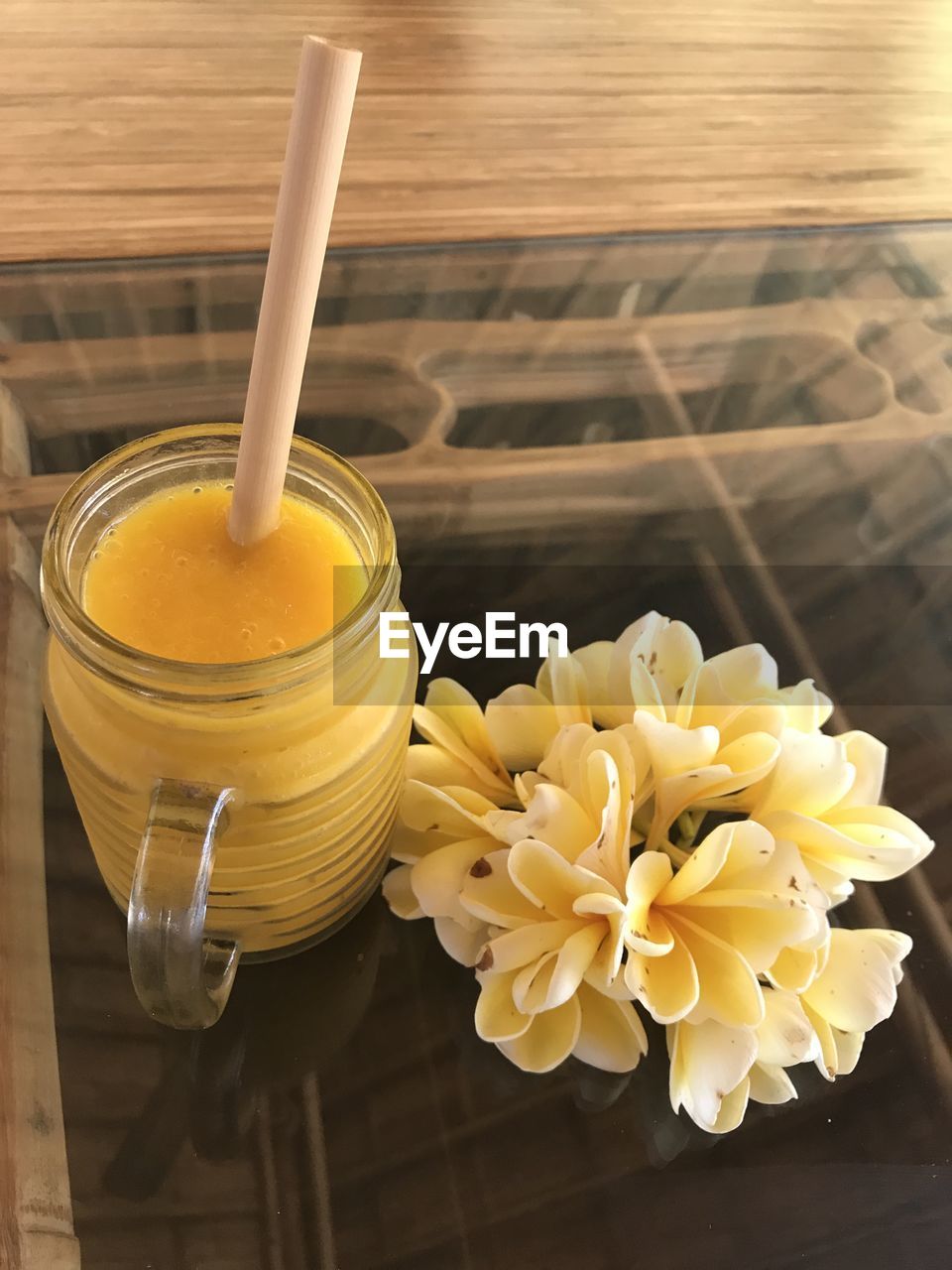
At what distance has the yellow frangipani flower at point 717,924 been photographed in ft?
1.12

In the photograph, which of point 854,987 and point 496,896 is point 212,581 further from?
point 854,987

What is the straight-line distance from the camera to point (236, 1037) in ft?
1.28

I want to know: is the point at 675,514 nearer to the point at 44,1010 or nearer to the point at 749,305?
the point at 749,305

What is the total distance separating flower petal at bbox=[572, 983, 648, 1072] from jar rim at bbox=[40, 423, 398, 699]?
15 centimetres

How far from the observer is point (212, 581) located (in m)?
0.34

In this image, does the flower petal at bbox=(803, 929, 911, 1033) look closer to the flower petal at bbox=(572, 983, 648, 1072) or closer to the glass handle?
the flower petal at bbox=(572, 983, 648, 1072)

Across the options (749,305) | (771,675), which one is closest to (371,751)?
(771,675)

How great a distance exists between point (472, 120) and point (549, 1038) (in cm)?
55

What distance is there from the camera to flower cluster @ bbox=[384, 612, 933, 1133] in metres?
0.35

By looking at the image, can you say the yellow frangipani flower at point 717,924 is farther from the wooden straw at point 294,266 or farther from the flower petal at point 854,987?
the wooden straw at point 294,266

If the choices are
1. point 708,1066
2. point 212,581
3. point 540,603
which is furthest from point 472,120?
point 708,1066

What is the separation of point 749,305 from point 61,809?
0.44m

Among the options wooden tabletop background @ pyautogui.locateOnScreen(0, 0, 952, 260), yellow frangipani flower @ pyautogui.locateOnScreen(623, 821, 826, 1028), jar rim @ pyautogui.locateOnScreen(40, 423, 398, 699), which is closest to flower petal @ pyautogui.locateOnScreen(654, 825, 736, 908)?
yellow frangipani flower @ pyautogui.locateOnScreen(623, 821, 826, 1028)

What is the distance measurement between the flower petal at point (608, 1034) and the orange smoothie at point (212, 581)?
0.16m
